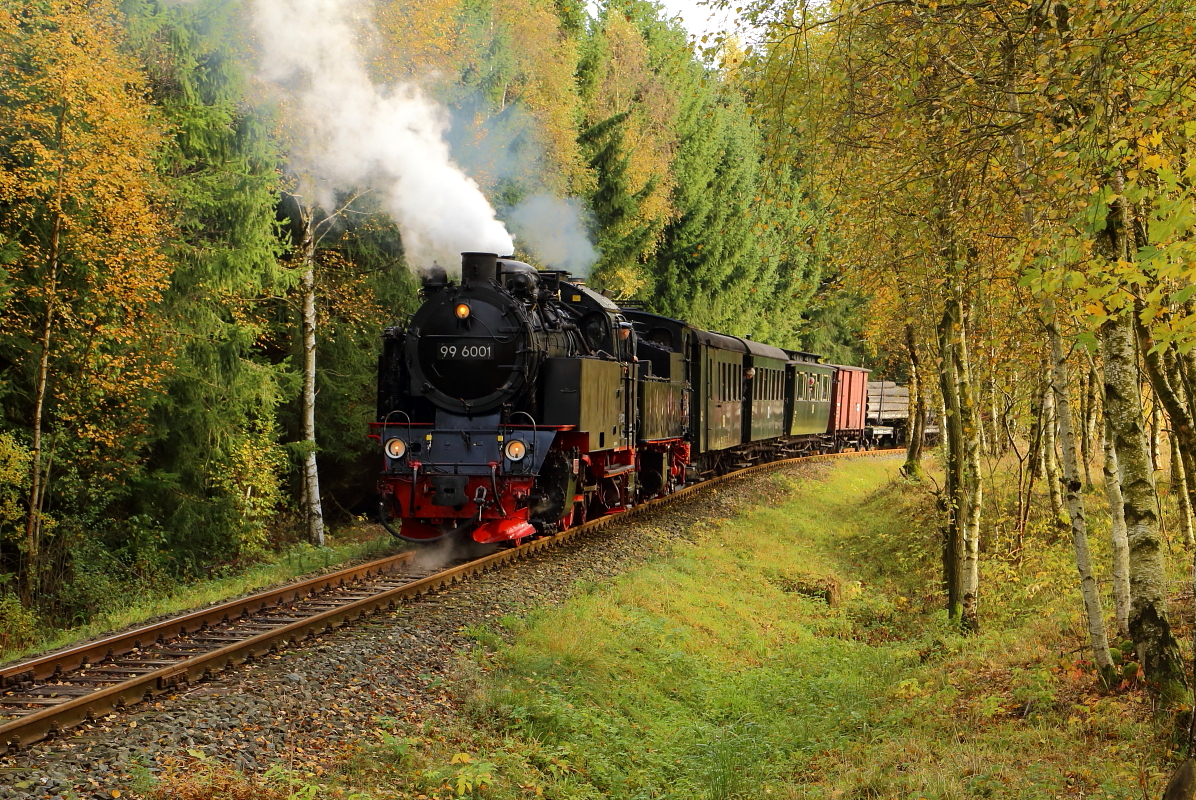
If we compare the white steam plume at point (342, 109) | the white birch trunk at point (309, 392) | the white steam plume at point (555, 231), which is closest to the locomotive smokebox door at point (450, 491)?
the white steam plume at point (342, 109)

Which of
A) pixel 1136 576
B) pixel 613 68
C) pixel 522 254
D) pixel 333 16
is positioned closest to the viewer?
pixel 1136 576

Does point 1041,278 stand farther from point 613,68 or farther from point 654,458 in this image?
point 613,68

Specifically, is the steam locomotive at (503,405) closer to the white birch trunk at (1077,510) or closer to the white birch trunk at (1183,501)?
the white birch trunk at (1077,510)

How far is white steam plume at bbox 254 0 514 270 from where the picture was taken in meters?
16.3

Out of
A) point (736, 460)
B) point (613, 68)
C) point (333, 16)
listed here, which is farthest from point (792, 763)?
point (613, 68)

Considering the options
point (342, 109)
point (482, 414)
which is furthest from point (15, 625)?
point (342, 109)

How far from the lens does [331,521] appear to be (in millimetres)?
21734

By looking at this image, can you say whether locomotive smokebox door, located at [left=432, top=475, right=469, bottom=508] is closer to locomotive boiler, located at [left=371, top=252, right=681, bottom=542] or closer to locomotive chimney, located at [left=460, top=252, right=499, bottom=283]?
locomotive boiler, located at [left=371, top=252, right=681, bottom=542]

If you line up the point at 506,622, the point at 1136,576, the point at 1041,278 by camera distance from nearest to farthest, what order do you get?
1. the point at 1041,278
2. the point at 1136,576
3. the point at 506,622

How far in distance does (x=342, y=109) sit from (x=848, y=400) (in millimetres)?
25030

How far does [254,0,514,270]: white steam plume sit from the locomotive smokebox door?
4683 millimetres

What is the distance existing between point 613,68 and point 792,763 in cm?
2792

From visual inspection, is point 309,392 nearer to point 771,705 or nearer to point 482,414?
point 482,414

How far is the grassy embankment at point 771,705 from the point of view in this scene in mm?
6309
